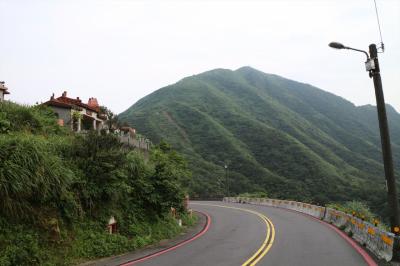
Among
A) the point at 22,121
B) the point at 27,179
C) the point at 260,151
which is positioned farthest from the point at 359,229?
the point at 260,151

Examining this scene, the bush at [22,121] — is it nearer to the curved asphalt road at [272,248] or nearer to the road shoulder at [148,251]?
the road shoulder at [148,251]

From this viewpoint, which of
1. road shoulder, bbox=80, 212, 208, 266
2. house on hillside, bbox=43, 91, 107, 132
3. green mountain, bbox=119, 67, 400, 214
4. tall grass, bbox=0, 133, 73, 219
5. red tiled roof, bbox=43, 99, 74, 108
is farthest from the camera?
green mountain, bbox=119, 67, 400, 214

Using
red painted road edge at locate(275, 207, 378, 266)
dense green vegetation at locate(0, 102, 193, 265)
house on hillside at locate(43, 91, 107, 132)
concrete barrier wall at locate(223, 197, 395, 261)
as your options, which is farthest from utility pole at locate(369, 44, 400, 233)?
house on hillside at locate(43, 91, 107, 132)

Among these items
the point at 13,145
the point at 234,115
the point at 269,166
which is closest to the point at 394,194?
the point at 13,145

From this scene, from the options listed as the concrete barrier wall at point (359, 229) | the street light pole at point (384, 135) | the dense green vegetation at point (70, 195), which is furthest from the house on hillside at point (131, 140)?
the street light pole at point (384, 135)

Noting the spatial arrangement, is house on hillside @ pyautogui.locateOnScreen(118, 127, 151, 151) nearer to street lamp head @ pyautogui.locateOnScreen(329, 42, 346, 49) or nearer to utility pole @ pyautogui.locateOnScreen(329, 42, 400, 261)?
street lamp head @ pyautogui.locateOnScreen(329, 42, 346, 49)

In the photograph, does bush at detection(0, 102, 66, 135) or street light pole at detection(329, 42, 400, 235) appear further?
bush at detection(0, 102, 66, 135)

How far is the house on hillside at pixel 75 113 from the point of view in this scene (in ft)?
90.5

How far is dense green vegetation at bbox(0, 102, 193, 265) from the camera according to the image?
40.1ft

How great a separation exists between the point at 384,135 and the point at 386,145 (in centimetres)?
32

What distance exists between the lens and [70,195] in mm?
14422

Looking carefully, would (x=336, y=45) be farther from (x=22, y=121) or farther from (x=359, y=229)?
(x=22, y=121)

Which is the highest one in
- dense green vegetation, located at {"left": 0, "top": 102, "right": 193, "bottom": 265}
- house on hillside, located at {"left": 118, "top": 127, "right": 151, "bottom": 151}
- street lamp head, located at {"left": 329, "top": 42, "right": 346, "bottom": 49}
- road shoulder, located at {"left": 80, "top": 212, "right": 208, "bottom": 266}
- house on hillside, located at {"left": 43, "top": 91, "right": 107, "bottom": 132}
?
street lamp head, located at {"left": 329, "top": 42, "right": 346, "bottom": 49}

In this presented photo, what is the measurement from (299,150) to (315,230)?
101 meters
